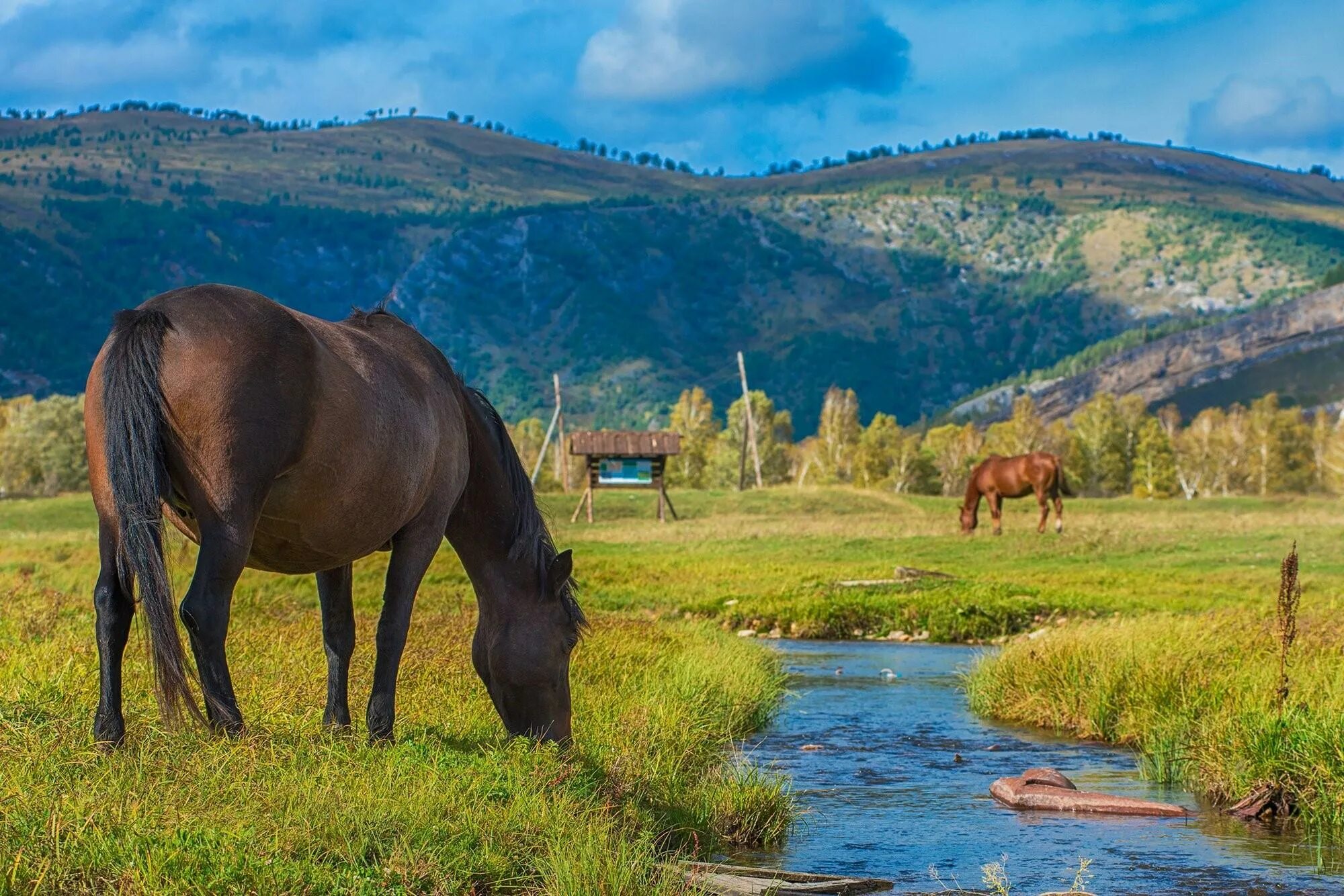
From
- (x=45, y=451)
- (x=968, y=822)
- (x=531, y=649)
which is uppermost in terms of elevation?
(x=45, y=451)

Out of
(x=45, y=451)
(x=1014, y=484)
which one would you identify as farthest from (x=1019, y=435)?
(x=1014, y=484)

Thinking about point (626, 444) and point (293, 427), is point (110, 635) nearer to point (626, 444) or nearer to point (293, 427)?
point (293, 427)

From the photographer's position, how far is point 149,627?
675 centimetres

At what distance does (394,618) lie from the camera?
818cm

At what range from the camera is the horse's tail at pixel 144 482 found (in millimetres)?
6758

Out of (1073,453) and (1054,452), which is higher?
(1054,452)

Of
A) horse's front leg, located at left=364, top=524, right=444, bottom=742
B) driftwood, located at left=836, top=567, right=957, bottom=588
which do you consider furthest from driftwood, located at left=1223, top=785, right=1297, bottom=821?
driftwood, located at left=836, top=567, right=957, bottom=588

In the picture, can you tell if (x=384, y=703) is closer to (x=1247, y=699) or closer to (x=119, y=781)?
(x=119, y=781)

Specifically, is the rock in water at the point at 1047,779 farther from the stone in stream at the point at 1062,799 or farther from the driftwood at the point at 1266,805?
the driftwood at the point at 1266,805

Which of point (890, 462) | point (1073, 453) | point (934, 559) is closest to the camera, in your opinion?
point (934, 559)

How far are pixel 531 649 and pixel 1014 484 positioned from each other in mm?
32907

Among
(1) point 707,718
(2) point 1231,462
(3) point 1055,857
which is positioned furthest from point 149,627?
(2) point 1231,462

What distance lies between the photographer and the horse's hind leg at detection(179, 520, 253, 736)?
6.99m

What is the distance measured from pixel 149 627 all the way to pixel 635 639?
9744 mm
